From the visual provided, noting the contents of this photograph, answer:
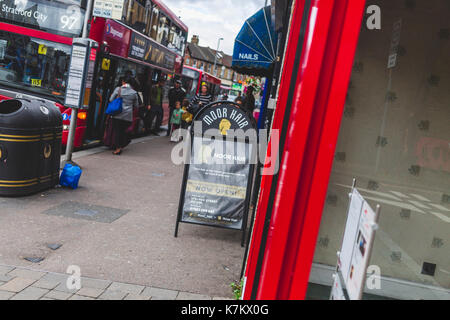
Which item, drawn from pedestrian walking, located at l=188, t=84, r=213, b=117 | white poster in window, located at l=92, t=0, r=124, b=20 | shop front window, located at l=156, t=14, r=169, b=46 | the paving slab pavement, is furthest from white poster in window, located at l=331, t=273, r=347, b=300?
shop front window, located at l=156, t=14, r=169, b=46

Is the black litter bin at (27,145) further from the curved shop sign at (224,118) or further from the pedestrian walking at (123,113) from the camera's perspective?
the pedestrian walking at (123,113)

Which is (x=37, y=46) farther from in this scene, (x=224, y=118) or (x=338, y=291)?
(x=338, y=291)

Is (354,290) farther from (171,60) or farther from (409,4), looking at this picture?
(171,60)

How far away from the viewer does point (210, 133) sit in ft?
18.6

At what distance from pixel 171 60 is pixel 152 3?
13.8 feet

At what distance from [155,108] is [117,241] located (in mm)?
12537

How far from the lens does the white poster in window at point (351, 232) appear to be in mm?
2182

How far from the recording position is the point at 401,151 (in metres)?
3.67

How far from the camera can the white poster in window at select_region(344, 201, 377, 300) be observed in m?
1.88

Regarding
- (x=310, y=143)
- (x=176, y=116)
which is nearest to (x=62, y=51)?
(x=176, y=116)

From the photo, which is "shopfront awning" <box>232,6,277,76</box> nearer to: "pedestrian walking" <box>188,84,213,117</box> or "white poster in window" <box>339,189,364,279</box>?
"pedestrian walking" <box>188,84,213,117</box>

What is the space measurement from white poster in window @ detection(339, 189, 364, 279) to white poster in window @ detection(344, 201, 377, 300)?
0.18 feet
